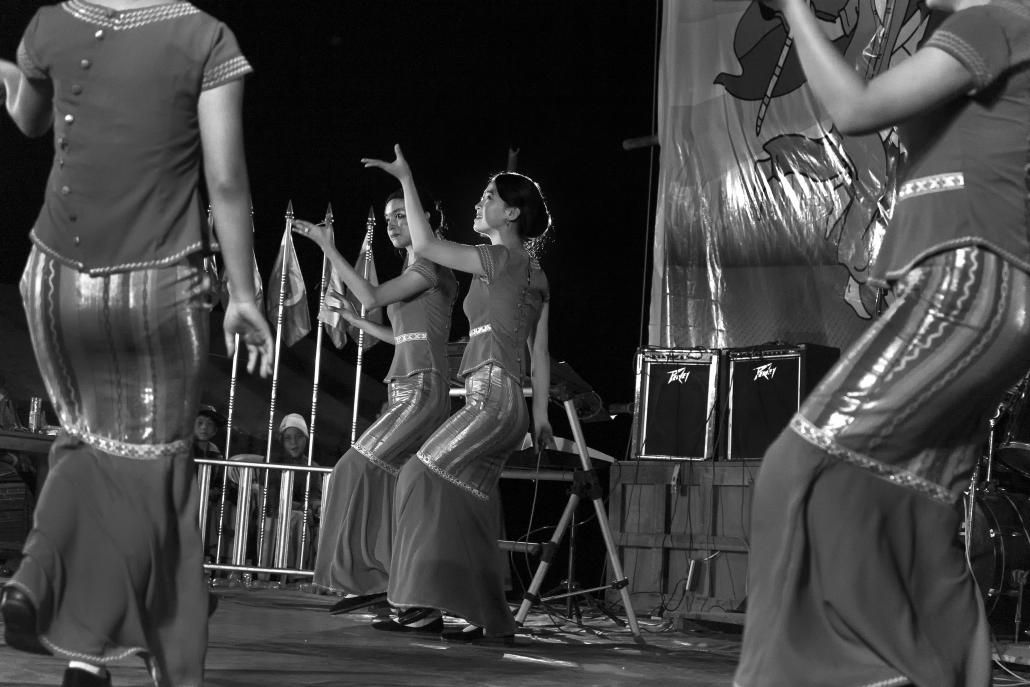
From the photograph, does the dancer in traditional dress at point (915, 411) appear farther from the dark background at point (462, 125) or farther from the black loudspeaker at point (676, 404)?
the dark background at point (462, 125)

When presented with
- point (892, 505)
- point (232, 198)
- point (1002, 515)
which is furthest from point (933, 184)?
point (1002, 515)

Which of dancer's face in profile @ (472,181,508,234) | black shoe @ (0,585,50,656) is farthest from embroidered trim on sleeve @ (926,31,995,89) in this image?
dancer's face in profile @ (472,181,508,234)

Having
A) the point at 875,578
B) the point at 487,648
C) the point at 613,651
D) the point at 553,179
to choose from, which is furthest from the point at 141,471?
the point at 553,179

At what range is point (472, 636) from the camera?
465cm

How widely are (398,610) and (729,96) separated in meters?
3.74

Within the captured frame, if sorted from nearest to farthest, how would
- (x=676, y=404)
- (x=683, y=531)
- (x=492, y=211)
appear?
(x=492, y=211)
(x=683, y=531)
(x=676, y=404)

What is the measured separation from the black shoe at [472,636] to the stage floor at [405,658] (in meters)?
0.05

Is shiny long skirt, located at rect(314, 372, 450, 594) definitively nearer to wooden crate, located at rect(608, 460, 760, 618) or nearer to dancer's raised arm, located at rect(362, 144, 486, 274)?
dancer's raised arm, located at rect(362, 144, 486, 274)

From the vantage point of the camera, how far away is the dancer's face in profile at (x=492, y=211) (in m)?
4.92

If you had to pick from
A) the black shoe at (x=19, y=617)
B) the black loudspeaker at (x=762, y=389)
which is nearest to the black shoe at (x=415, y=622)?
the black loudspeaker at (x=762, y=389)

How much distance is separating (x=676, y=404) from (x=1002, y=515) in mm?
1782

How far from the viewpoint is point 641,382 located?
6.58 meters

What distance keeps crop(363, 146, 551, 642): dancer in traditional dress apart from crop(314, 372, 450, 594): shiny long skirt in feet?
2.34

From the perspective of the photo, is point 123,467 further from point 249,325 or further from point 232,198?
point 232,198
